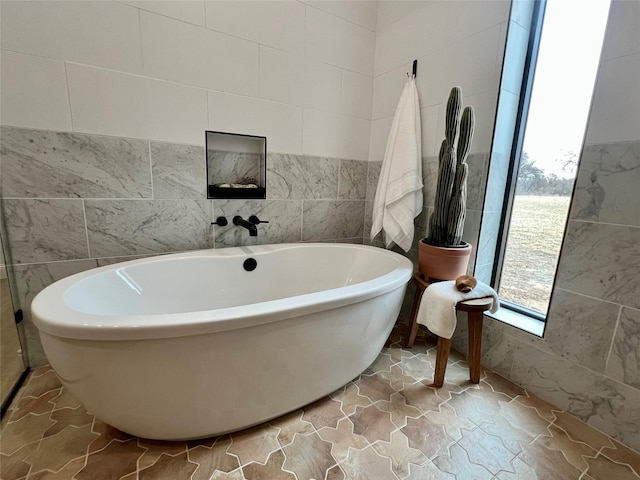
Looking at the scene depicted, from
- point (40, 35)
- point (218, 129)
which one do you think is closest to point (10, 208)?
point (40, 35)

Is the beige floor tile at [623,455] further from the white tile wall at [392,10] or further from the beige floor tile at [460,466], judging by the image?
the white tile wall at [392,10]

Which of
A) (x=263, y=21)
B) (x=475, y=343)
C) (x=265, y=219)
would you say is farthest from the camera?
(x=265, y=219)

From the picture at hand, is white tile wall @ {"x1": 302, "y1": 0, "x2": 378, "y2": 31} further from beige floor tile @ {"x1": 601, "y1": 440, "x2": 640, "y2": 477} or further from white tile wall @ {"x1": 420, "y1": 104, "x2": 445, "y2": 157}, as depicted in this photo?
beige floor tile @ {"x1": 601, "y1": 440, "x2": 640, "y2": 477}

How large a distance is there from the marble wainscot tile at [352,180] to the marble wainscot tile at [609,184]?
127 cm

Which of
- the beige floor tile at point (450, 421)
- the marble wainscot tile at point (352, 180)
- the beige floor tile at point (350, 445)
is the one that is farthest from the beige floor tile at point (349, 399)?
the marble wainscot tile at point (352, 180)

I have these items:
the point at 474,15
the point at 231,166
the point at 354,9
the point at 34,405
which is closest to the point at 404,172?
the point at 474,15

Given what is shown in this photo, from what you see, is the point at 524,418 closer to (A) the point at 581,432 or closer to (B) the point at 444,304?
(A) the point at 581,432

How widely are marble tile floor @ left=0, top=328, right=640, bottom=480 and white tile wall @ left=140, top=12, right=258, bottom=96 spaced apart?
157 cm

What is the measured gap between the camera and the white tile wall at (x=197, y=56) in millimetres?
1380

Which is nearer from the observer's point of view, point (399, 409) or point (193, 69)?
point (399, 409)

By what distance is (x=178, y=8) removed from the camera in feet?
4.60

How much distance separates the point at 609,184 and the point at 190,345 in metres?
1.54

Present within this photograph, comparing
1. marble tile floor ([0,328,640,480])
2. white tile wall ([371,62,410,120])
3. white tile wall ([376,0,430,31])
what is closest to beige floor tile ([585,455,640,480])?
marble tile floor ([0,328,640,480])

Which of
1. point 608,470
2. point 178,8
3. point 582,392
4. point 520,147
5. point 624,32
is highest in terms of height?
point 178,8
